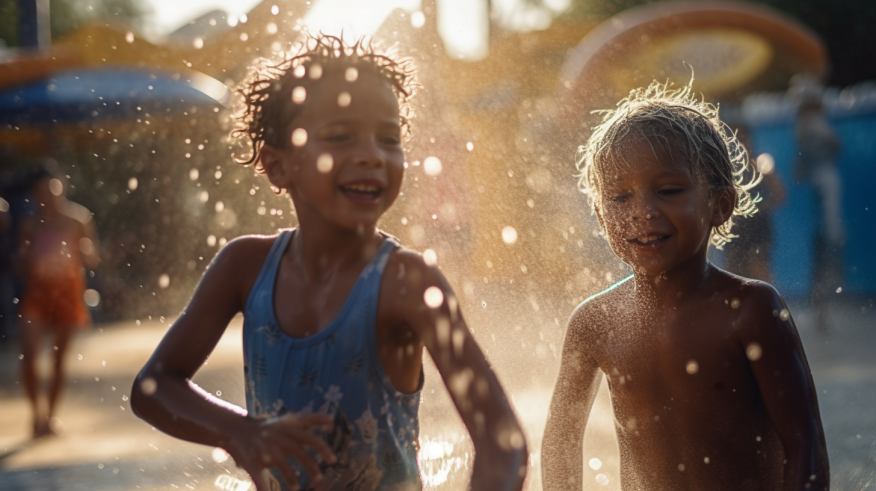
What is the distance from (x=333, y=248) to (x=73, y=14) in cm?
3275

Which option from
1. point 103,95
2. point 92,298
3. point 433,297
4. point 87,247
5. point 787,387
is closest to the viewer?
point 433,297

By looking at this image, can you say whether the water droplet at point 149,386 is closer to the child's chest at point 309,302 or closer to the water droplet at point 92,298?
the child's chest at point 309,302

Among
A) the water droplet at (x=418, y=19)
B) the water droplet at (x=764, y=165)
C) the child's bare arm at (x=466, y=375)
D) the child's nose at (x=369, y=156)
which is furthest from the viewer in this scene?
the water droplet at (x=418, y=19)

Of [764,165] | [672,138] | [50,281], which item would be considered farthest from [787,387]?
[50,281]

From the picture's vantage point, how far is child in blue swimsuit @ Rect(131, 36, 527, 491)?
160 cm

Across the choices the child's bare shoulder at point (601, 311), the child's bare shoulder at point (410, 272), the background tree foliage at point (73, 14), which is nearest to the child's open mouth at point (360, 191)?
the child's bare shoulder at point (410, 272)

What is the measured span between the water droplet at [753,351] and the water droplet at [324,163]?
3.14 ft

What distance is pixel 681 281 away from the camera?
2.18 metres

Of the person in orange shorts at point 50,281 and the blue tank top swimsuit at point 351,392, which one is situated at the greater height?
the person in orange shorts at point 50,281

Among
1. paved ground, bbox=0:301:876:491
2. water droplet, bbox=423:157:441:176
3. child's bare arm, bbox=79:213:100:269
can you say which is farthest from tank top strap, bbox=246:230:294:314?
child's bare arm, bbox=79:213:100:269

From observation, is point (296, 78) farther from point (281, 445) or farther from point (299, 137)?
point (281, 445)

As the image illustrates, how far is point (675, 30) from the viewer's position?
397 inches

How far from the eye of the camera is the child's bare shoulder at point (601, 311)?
2.27m

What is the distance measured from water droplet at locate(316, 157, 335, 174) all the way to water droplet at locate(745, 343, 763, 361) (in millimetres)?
958
